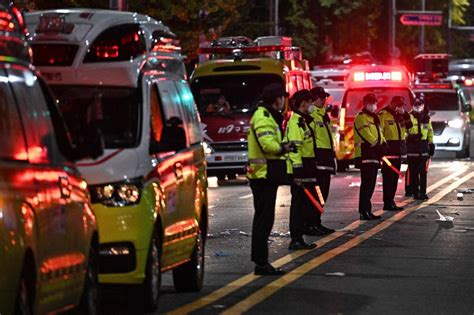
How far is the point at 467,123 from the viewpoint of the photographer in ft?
154

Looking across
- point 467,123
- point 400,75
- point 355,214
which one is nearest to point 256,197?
point 355,214

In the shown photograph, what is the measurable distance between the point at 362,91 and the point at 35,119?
30.1m

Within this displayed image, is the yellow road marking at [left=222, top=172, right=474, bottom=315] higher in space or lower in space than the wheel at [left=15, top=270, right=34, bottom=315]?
lower

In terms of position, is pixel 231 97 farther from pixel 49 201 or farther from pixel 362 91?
pixel 49 201

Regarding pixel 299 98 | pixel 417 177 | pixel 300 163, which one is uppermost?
pixel 299 98

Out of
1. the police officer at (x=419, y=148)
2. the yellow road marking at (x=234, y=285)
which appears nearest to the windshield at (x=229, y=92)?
the police officer at (x=419, y=148)

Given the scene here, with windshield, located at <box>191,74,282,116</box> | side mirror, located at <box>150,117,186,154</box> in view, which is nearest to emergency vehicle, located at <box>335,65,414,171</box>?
windshield, located at <box>191,74,282,116</box>

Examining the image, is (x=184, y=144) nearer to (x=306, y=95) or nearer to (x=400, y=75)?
(x=306, y=95)

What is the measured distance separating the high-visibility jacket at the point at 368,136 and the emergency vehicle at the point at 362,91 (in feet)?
48.4

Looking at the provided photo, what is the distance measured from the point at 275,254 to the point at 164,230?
5002 millimetres

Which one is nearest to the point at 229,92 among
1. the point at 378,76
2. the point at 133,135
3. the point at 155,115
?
the point at 378,76

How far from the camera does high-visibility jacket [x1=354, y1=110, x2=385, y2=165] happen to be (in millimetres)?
23078

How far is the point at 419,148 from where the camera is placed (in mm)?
28094

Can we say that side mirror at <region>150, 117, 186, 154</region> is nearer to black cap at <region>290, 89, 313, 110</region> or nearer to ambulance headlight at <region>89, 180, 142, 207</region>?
ambulance headlight at <region>89, 180, 142, 207</region>
